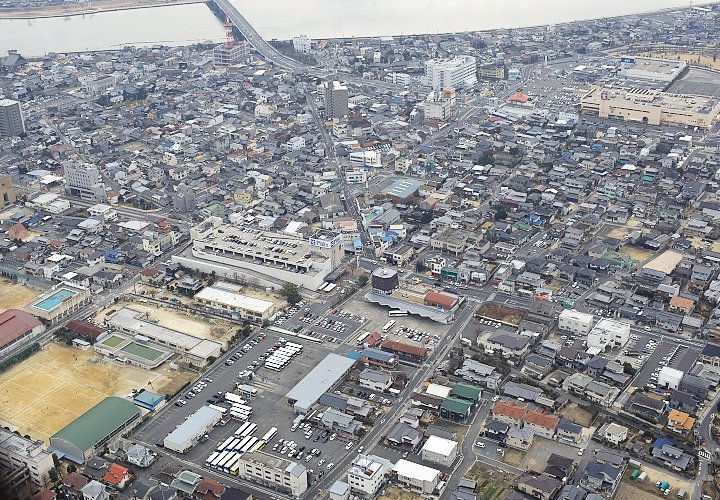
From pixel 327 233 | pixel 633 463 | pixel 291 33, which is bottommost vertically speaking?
pixel 633 463

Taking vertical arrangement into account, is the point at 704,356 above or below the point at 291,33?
below

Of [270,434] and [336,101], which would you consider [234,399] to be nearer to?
[270,434]

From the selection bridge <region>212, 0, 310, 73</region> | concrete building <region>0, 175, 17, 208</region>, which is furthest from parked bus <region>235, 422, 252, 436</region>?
bridge <region>212, 0, 310, 73</region>

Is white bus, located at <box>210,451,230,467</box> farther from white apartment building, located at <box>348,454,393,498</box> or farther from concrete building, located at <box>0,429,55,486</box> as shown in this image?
concrete building, located at <box>0,429,55,486</box>

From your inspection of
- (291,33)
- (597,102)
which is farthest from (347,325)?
(291,33)

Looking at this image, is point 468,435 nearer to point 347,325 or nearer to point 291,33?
point 347,325

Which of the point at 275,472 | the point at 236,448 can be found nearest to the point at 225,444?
the point at 236,448

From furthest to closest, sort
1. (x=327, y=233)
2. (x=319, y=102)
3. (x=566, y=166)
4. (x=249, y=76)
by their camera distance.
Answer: (x=249, y=76) → (x=319, y=102) → (x=566, y=166) → (x=327, y=233)
